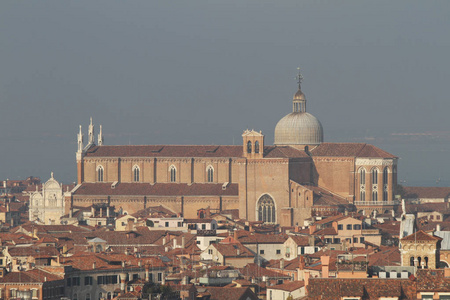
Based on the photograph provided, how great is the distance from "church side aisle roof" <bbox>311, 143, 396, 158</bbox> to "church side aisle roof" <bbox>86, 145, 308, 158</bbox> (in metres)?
1.50

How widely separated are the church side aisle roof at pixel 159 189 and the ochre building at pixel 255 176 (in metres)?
0.08

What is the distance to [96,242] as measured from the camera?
6756 cm

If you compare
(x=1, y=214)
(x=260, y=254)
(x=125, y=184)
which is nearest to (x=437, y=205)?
(x=125, y=184)

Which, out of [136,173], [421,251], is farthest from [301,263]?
[136,173]

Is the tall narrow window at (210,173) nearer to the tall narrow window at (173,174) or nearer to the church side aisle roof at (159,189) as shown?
the church side aisle roof at (159,189)

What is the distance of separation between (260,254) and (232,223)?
80.9 feet

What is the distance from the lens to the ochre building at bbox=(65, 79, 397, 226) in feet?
362

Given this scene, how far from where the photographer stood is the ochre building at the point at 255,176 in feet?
362

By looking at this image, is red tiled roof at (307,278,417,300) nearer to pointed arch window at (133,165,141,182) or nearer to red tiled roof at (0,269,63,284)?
red tiled roof at (0,269,63,284)

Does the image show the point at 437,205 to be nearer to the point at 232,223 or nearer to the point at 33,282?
the point at 232,223

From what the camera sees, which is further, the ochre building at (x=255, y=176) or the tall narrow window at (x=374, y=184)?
the tall narrow window at (x=374, y=184)

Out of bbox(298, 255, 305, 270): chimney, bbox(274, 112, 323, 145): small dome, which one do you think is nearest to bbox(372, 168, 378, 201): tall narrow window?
bbox(274, 112, 323, 145): small dome

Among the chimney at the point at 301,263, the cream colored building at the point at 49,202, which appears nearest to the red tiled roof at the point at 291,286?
the chimney at the point at 301,263

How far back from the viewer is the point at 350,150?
4496 inches
